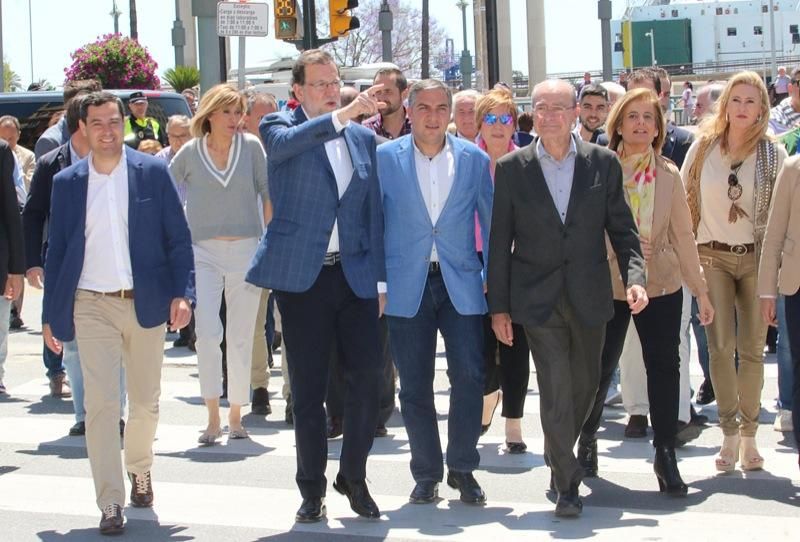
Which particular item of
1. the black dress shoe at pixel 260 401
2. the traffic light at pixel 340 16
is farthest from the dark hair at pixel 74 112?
the traffic light at pixel 340 16

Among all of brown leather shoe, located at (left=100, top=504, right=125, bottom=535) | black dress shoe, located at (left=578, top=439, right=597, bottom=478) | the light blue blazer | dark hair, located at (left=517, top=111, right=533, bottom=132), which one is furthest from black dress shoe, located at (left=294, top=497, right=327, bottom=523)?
dark hair, located at (left=517, top=111, right=533, bottom=132)

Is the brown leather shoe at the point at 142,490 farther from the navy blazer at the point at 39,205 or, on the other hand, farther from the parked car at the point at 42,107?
the parked car at the point at 42,107

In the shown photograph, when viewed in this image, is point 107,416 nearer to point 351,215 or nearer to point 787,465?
point 351,215

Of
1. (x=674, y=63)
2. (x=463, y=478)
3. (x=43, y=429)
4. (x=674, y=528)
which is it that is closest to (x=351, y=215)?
(x=463, y=478)

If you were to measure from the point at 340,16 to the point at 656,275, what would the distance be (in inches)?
469

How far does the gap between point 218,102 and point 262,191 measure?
2.20 feet

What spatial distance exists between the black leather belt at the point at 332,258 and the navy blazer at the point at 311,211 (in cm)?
5

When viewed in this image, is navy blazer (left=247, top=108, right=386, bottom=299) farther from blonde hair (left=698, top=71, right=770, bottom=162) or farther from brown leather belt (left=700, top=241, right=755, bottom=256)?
blonde hair (left=698, top=71, right=770, bottom=162)

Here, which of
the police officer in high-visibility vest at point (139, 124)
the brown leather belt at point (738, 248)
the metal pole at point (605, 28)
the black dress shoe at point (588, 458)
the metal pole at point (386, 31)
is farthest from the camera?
the metal pole at point (605, 28)

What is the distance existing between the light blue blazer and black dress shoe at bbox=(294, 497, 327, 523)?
39.2 inches

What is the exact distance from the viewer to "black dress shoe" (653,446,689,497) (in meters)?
7.36

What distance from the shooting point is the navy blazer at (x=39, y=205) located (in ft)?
25.9

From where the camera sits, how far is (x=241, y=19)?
15070 mm

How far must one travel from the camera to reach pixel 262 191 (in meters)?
9.49
